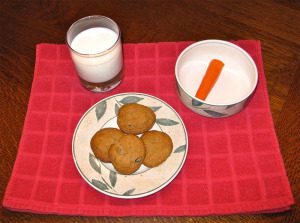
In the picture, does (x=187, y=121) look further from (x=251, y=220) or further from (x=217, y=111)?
(x=251, y=220)

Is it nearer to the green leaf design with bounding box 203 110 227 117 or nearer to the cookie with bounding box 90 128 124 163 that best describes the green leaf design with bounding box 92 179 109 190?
the cookie with bounding box 90 128 124 163

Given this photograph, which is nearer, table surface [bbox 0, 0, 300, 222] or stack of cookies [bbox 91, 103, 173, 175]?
stack of cookies [bbox 91, 103, 173, 175]

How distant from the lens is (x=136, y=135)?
0.84 m

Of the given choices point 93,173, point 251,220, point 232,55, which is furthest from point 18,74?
point 251,220

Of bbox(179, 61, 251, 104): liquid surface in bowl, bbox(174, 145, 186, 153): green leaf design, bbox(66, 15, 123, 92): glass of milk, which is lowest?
bbox(174, 145, 186, 153): green leaf design

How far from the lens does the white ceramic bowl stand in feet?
2.86

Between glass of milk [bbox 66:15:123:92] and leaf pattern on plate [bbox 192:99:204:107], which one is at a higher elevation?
glass of milk [bbox 66:15:123:92]

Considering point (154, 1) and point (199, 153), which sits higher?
point (154, 1)

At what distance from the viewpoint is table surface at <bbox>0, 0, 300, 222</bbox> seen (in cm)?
92

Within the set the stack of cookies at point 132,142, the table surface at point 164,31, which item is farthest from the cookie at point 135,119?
the table surface at point 164,31

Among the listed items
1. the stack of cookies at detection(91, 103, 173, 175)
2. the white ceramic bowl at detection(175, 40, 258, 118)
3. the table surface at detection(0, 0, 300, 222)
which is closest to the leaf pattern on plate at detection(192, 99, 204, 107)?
the white ceramic bowl at detection(175, 40, 258, 118)

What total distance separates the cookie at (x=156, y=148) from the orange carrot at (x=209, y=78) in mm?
172

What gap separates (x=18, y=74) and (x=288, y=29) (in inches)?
33.2

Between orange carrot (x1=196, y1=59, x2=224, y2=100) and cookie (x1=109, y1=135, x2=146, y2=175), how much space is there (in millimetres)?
236
